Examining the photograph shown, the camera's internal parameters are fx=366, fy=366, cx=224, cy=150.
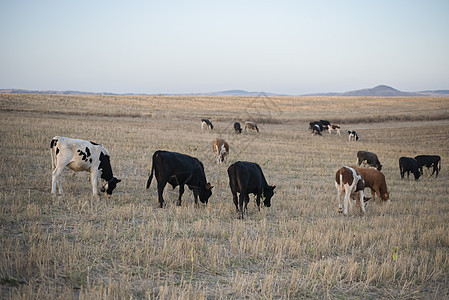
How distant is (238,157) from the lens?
20797 millimetres

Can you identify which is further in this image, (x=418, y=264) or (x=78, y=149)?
(x=78, y=149)

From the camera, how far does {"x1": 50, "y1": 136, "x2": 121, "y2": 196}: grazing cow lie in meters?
10.3

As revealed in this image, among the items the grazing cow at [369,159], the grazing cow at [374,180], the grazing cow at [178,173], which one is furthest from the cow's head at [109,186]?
the grazing cow at [369,159]

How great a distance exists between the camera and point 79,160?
10.5 m

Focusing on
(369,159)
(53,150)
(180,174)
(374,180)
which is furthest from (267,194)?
(369,159)

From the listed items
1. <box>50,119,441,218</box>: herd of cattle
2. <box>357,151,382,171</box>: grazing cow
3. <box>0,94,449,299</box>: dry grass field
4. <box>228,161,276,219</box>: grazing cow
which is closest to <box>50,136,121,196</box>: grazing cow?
<box>50,119,441,218</box>: herd of cattle

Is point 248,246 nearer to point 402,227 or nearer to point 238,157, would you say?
point 402,227

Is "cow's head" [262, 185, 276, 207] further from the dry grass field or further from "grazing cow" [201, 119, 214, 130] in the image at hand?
"grazing cow" [201, 119, 214, 130]

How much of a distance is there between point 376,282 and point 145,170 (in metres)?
11.0

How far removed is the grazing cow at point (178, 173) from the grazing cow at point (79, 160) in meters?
1.35

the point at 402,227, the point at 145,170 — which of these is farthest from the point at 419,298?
the point at 145,170

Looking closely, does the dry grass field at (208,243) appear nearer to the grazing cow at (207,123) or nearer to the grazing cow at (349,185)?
the grazing cow at (349,185)

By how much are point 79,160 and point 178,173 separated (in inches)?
113

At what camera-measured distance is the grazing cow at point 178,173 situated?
33.7 feet
